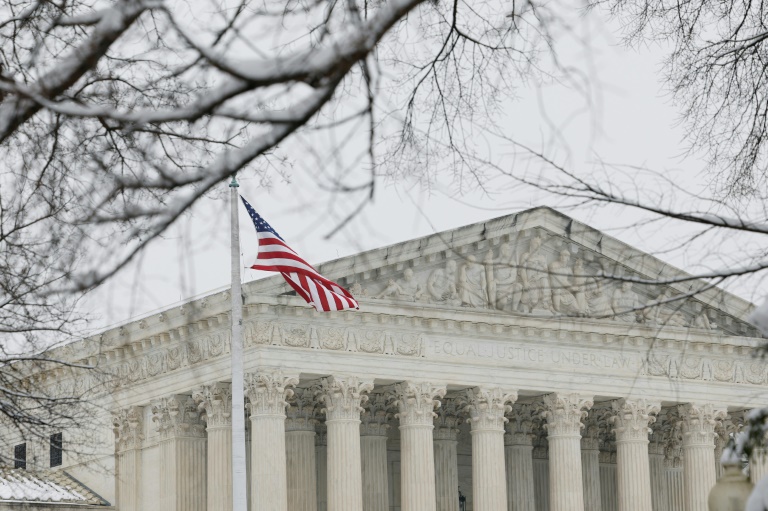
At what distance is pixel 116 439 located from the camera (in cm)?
5656

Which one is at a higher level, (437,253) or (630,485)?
(437,253)

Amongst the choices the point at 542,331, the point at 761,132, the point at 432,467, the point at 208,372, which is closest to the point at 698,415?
the point at 542,331

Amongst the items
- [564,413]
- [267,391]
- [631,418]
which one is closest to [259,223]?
[267,391]

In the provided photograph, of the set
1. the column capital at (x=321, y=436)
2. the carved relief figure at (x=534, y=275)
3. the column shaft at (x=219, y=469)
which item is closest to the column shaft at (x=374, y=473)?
the column capital at (x=321, y=436)

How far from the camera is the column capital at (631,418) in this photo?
5741 centimetres

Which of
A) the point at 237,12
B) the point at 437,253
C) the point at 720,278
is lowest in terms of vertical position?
the point at 720,278

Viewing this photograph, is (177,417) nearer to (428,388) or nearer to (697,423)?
(428,388)

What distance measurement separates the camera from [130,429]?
5581 cm

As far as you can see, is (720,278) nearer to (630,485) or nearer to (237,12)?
(237,12)

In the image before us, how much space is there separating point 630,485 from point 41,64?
4106 cm

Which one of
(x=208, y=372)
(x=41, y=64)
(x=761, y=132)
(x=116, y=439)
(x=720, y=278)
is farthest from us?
(x=116, y=439)

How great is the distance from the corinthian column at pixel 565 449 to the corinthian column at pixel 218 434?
10900mm

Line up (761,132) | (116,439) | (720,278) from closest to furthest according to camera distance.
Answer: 1. (720,278)
2. (761,132)
3. (116,439)

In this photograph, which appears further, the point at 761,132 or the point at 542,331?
the point at 542,331
